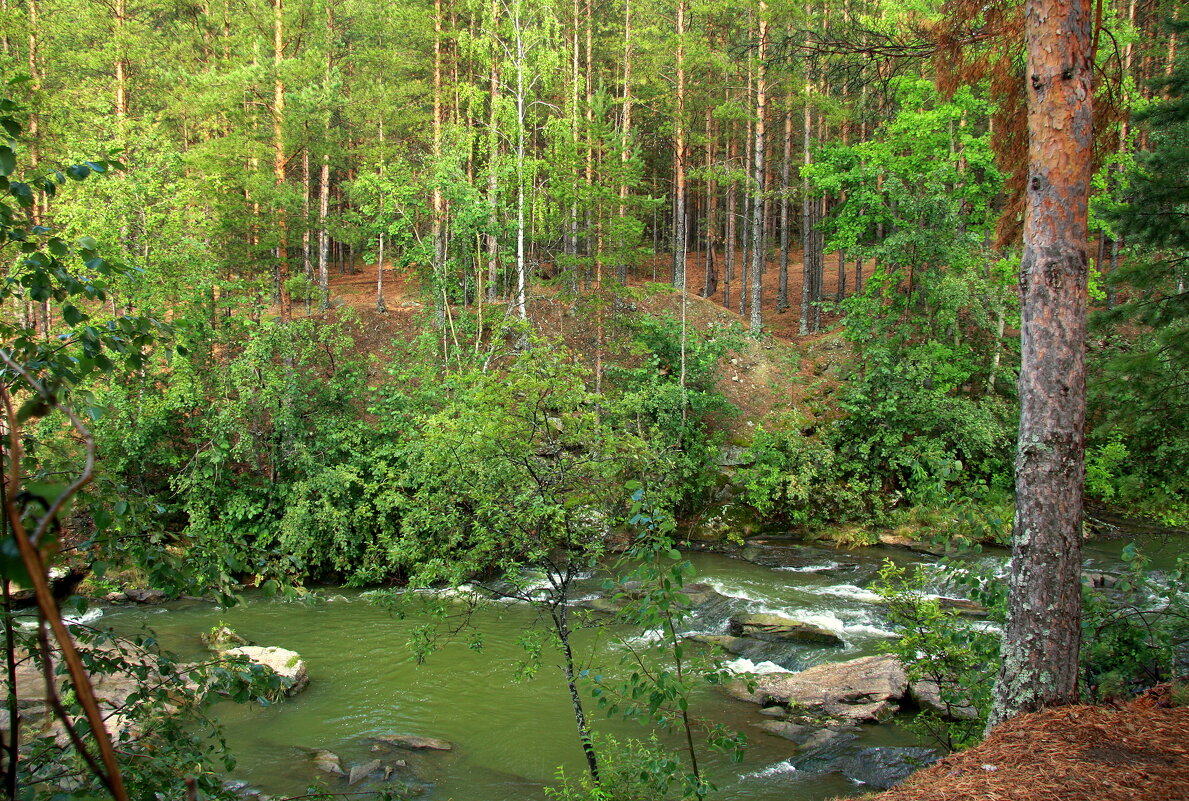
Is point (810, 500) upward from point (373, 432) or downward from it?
downward

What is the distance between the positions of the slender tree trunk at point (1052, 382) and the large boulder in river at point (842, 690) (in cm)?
354

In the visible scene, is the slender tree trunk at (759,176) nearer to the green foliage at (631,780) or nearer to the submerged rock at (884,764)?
the submerged rock at (884,764)

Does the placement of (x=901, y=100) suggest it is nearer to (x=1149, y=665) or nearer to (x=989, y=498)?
(x=989, y=498)

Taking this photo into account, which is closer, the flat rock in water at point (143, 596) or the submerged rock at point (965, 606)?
the submerged rock at point (965, 606)

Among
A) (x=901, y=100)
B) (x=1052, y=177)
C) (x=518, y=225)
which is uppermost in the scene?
(x=901, y=100)

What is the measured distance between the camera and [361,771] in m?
7.26

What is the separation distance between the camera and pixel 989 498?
16188 mm

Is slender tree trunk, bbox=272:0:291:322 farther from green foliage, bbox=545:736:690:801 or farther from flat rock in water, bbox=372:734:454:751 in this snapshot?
green foliage, bbox=545:736:690:801

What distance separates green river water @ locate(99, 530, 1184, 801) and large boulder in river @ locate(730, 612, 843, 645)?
277mm

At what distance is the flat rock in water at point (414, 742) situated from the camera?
26.1ft

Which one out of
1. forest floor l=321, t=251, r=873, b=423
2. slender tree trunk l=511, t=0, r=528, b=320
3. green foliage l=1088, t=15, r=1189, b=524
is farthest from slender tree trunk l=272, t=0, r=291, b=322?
green foliage l=1088, t=15, r=1189, b=524

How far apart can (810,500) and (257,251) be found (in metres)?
15.5

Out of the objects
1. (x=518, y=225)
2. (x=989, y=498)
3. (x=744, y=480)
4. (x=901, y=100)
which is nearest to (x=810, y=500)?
(x=744, y=480)

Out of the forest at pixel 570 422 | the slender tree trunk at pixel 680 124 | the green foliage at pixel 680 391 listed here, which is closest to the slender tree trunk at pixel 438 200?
the forest at pixel 570 422
